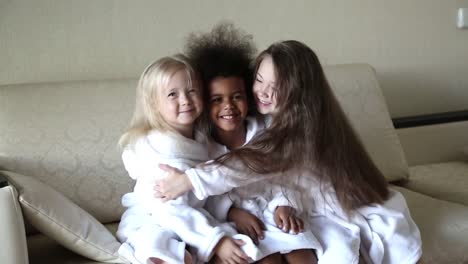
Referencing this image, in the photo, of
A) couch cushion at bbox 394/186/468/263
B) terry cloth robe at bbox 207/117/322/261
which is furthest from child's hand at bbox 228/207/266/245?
couch cushion at bbox 394/186/468/263

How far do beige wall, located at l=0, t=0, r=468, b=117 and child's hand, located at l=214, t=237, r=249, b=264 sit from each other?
103 centimetres

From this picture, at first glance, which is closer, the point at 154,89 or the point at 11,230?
the point at 11,230

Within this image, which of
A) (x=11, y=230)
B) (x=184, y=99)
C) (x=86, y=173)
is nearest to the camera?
(x=11, y=230)

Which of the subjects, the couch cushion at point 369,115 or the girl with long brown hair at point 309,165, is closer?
the girl with long brown hair at point 309,165

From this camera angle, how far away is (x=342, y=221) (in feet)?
4.67

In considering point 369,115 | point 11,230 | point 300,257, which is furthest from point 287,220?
point 369,115

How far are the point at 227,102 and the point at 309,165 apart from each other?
0.29 metres

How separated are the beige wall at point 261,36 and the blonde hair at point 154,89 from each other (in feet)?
2.00

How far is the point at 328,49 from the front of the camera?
2443mm

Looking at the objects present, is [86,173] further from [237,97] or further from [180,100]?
[237,97]

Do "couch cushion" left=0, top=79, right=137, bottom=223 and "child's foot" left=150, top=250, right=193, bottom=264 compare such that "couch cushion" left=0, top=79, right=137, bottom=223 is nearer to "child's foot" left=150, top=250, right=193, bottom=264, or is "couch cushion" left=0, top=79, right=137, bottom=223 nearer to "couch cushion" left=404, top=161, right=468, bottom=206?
"child's foot" left=150, top=250, right=193, bottom=264

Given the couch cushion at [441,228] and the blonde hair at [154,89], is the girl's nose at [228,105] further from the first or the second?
the couch cushion at [441,228]

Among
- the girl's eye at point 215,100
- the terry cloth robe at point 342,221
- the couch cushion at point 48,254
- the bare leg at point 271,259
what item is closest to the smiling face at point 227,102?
the girl's eye at point 215,100

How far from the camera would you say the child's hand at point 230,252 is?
4.17 feet
